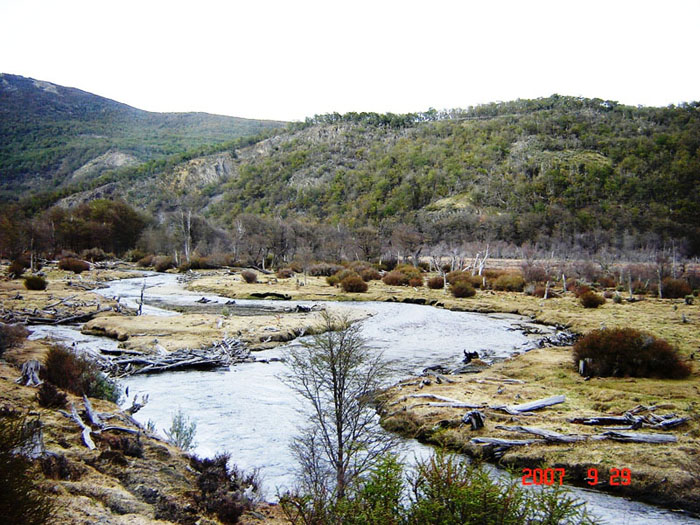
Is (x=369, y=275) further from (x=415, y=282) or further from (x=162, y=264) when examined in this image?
(x=162, y=264)

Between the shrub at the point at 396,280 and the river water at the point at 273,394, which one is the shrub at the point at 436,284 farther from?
the river water at the point at 273,394

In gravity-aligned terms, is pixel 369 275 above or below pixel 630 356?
below

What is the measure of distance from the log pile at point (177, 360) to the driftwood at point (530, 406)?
11.6 metres

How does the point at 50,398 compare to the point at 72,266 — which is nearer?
the point at 50,398

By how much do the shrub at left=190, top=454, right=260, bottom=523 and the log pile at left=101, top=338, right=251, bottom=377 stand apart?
911 cm

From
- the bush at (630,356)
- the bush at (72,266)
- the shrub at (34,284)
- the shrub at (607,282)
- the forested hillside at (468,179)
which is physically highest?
the forested hillside at (468,179)

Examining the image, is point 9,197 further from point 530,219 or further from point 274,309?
point 530,219

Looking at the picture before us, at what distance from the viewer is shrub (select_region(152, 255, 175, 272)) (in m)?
69.2

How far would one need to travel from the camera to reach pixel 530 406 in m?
12.3

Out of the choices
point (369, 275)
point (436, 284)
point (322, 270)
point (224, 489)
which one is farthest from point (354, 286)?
point (224, 489)

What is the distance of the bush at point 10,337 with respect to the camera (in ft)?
50.3

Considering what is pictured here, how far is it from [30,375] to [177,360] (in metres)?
6.77
